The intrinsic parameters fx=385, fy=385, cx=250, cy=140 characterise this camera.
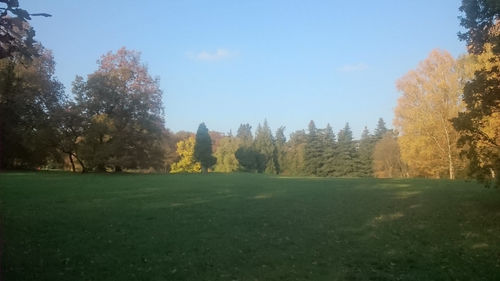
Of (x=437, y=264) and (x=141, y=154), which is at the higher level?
(x=141, y=154)

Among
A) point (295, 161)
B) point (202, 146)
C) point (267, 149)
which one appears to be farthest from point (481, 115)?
point (267, 149)

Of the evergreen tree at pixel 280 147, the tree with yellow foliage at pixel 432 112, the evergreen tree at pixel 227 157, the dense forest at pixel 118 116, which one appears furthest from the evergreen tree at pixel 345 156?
the tree with yellow foliage at pixel 432 112

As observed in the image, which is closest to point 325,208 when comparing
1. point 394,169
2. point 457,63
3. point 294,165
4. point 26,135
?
point 457,63

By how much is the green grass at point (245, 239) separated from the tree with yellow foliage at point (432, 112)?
21.6m

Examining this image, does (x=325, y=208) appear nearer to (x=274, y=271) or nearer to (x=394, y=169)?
(x=274, y=271)

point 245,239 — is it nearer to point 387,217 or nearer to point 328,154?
point 387,217

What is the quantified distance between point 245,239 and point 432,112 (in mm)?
33759

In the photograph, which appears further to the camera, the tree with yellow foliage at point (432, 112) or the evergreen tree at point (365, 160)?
the evergreen tree at point (365, 160)

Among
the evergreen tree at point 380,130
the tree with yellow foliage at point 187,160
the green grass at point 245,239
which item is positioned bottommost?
the green grass at point 245,239

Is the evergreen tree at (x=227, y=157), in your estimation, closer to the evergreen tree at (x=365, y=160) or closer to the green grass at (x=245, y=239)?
the evergreen tree at (x=365, y=160)

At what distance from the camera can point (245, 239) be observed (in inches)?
430

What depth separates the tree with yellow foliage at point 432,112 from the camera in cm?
3791

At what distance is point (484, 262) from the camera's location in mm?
8359

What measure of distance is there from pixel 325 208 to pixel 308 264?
868 centimetres
